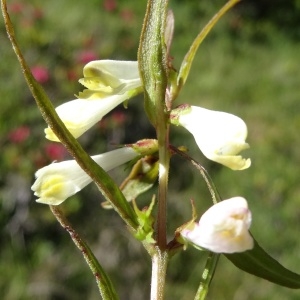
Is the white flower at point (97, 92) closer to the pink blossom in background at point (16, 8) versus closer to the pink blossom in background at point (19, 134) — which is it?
the pink blossom in background at point (19, 134)

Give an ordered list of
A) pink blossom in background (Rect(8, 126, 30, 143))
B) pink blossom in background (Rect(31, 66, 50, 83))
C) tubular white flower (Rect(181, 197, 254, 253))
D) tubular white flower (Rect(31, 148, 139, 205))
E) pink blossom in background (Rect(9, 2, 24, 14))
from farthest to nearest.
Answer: pink blossom in background (Rect(9, 2, 24, 14))
pink blossom in background (Rect(31, 66, 50, 83))
pink blossom in background (Rect(8, 126, 30, 143))
tubular white flower (Rect(31, 148, 139, 205))
tubular white flower (Rect(181, 197, 254, 253))

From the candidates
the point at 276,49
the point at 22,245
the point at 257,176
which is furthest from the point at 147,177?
the point at 276,49

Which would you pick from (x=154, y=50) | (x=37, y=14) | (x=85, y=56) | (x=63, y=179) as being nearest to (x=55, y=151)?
(x=85, y=56)

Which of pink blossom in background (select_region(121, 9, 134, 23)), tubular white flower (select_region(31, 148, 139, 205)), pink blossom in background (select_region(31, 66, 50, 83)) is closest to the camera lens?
tubular white flower (select_region(31, 148, 139, 205))

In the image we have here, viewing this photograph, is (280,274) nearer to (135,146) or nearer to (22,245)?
(135,146)

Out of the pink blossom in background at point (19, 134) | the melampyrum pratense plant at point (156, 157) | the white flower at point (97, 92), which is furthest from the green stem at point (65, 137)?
the pink blossom in background at point (19, 134)

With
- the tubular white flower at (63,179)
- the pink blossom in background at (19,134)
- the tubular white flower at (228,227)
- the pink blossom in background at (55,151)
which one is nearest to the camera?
the tubular white flower at (228,227)

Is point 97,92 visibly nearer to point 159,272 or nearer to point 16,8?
point 159,272

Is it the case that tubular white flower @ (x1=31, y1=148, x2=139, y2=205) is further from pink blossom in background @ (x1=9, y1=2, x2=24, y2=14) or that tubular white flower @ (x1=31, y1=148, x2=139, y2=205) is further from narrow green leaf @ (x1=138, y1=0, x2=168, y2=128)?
pink blossom in background @ (x1=9, y1=2, x2=24, y2=14)

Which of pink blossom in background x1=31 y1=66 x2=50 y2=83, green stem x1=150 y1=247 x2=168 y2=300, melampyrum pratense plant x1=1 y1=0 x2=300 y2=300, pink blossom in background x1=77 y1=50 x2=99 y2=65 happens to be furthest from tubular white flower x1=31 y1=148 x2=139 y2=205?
pink blossom in background x1=77 y1=50 x2=99 y2=65
